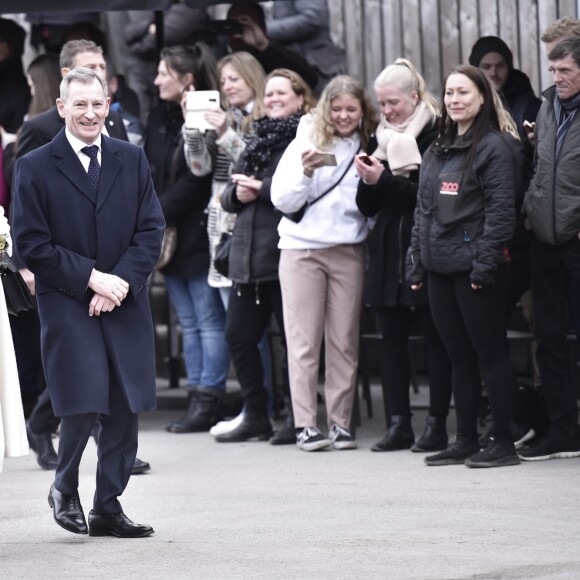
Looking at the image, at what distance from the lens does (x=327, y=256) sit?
28.3 feet

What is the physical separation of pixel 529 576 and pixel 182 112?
529cm

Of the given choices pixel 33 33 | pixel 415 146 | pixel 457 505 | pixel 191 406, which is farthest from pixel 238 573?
pixel 33 33

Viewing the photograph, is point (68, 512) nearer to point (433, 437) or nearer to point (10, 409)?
point (10, 409)

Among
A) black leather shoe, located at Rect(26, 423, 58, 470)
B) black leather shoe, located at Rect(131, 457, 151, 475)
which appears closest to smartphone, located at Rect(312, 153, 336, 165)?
black leather shoe, located at Rect(131, 457, 151, 475)

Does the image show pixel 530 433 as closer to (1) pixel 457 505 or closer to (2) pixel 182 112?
(1) pixel 457 505

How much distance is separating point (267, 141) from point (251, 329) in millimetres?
1189

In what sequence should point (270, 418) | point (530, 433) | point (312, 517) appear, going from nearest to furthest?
point (312, 517) → point (530, 433) → point (270, 418)

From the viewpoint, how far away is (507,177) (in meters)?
7.54

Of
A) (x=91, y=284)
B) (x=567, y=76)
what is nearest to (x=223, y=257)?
(x=567, y=76)

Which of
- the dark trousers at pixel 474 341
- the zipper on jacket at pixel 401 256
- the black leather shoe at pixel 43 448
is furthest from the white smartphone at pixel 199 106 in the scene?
the black leather shoe at pixel 43 448

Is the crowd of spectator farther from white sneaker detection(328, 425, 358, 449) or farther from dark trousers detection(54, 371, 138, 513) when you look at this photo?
dark trousers detection(54, 371, 138, 513)

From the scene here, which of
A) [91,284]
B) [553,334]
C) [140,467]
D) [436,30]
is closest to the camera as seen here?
[91,284]

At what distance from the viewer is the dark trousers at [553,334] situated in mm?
7828

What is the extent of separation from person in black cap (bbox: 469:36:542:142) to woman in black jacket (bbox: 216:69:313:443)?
117 centimetres
